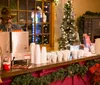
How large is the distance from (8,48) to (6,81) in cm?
37

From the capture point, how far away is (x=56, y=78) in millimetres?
3027

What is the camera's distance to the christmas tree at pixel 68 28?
6.64 meters

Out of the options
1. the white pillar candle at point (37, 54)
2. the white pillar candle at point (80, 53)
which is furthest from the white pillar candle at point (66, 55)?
the white pillar candle at point (37, 54)

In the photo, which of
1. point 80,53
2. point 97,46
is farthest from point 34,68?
point 97,46

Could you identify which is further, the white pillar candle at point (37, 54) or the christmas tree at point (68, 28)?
the christmas tree at point (68, 28)

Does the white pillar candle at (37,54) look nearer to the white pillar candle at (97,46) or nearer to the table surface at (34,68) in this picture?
the table surface at (34,68)

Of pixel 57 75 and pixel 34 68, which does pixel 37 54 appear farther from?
pixel 57 75

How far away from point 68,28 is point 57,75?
12.4 feet

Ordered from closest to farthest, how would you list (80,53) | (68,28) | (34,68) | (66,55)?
(34,68) < (66,55) < (80,53) < (68,28)

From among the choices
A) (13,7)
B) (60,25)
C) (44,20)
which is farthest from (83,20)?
(13,7)

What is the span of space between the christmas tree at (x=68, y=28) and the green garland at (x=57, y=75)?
9.39ft

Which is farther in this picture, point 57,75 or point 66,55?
point 66,55

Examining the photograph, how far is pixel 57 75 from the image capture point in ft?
9.96

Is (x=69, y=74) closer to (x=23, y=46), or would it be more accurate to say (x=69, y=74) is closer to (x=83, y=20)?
(x=23, y=46)
